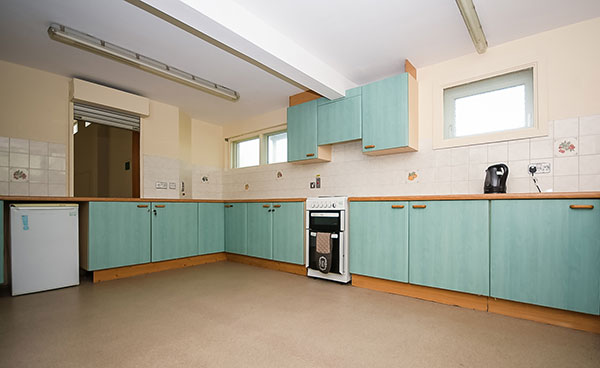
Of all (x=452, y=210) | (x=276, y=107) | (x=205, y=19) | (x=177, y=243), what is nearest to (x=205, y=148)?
(x=276, y=107)

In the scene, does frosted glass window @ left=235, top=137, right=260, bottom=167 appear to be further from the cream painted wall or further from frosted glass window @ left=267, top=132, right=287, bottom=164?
the cream painted wall

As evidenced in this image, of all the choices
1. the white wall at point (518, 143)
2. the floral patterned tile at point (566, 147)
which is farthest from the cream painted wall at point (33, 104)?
the floral patterned tile at point (566, 147)

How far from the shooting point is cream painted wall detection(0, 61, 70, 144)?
10.4 ft

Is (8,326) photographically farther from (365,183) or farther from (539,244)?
(539,244)

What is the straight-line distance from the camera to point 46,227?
9.76ft

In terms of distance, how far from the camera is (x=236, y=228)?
14.3ft

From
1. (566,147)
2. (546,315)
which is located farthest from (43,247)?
(566,147)

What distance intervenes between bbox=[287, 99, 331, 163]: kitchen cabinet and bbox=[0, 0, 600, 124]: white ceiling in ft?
1.53

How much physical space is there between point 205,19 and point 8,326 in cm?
253

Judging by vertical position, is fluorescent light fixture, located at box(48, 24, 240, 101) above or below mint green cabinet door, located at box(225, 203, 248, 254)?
above

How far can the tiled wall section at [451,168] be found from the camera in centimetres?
239

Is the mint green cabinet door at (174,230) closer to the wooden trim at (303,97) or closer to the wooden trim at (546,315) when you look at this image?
the wooden trim at (303,97)

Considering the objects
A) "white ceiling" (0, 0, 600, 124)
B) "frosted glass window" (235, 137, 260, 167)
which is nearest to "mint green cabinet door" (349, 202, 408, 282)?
Result: "white ceiling" (0, 0, 600, 124)

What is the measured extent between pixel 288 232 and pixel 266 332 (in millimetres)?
1743
